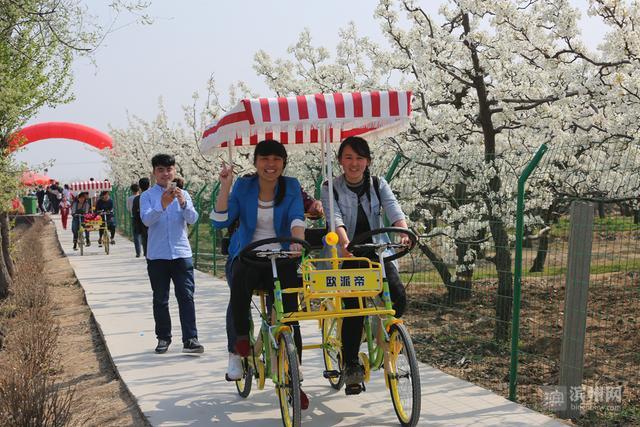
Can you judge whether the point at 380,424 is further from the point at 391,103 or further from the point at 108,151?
the point at 108,151

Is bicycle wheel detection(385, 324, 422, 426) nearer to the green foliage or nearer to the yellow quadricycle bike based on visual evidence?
the yellow quadricycle bike

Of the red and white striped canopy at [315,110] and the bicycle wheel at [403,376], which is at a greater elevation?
the red and white striped canopy at [315,110]

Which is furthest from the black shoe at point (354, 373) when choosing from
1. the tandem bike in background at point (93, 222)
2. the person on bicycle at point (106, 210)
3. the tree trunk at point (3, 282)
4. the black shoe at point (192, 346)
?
the person on bicycle at point (106, 210)

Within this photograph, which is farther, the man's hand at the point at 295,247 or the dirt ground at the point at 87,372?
the dirt ground at the point at 87,372

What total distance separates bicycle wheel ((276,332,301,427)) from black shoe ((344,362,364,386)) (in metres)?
0.53

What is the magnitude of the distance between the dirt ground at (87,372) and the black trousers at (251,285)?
1.05m

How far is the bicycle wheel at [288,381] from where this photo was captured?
478cm

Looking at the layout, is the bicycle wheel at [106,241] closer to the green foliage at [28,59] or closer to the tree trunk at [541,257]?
the green foliage at [28,59]

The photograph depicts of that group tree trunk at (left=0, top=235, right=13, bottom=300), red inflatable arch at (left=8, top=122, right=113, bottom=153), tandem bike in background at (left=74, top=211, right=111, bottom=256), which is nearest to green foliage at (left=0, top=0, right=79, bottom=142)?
tree trunk at (left=0, top=235, right=13, bottom=300)

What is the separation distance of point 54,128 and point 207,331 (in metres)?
38.2

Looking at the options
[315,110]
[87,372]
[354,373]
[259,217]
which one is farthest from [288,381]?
[87,372]

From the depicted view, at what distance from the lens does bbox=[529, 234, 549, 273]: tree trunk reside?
25.6 ft

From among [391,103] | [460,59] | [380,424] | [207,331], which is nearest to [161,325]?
[207,331]

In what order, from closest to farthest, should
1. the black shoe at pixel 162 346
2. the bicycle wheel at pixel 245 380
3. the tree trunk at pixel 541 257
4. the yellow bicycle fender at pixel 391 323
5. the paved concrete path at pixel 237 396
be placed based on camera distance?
the yellow bicycle fender at pixel 391 323
the paved concrete path at pixel 237 396
the bicycle wheel at pixel 245 380
the tree trunk at pixel 541 257
the black shoe at pixel 162 346
